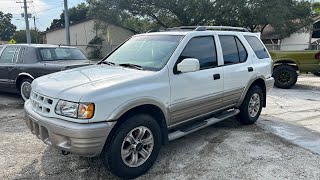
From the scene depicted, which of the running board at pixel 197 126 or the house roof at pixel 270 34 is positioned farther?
the house roof at pixel 270 34

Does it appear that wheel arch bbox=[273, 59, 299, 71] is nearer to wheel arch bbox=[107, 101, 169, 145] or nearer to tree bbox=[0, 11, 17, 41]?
wheel arch bbox=[107, 101, 169, 145]

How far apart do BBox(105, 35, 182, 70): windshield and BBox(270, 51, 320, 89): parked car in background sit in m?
7.20

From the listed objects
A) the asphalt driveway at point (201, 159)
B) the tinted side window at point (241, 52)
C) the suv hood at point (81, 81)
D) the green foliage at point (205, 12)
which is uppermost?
the green foliage at point (205, 12)

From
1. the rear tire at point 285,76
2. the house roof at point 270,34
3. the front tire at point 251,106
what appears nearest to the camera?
the front tire at point 251,106

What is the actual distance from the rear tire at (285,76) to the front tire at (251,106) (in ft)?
16.4

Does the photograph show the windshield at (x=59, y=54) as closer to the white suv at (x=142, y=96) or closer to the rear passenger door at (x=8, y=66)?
the rear passenger door at (x=8, y=66)

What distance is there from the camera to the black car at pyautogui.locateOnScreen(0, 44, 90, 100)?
6.85 metres

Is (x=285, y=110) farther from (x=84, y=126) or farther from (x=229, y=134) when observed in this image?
(x=84, y=126)

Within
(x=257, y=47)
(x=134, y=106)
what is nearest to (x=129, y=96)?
(x=134, y=106)

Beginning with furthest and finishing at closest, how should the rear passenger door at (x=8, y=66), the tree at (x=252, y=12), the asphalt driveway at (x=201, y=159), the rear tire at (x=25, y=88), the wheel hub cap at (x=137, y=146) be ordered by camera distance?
the tree at (x=252, y=12) → the rear passenger door at (x=8, y=66) → the rear tire at (x=25, y=88) → the asphalt driveway at (x=201, y=159) → the wheel hub cap at (x=137, y=146)

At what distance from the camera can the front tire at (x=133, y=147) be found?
3162mm

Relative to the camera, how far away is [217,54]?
14.9 ft

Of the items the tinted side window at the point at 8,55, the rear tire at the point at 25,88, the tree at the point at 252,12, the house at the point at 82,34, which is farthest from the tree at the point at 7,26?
the rear tire at the point at 25,88

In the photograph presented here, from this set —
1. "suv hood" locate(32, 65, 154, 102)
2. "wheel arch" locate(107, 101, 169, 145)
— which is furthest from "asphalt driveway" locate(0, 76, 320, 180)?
"suv hood" locate(32, 65, 154, 102)
